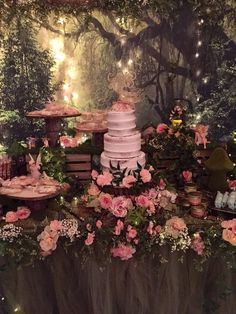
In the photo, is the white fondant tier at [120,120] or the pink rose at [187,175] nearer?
the white fondant tier at [120,120]

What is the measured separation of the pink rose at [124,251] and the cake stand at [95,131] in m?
0.93

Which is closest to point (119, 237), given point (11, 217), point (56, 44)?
point (11, 217)

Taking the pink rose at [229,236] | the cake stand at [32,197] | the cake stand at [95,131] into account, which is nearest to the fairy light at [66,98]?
the cake stand at [95,131]

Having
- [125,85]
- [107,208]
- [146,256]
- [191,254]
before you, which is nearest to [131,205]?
[107,208]

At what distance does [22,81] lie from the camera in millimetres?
3041

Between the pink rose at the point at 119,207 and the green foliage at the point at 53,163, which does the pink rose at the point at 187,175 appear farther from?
the green foliage at the point at 53,163

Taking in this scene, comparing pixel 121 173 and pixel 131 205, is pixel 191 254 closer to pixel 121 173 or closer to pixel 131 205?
pixel 131 205

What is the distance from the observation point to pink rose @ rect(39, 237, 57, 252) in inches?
82.1

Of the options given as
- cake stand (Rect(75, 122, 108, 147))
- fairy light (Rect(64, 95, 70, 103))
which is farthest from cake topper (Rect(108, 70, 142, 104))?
fairy light (Rect(64, 95, 70, 103))

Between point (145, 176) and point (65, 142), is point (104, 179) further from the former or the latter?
point (65, 142)

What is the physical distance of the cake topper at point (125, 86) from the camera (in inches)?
110

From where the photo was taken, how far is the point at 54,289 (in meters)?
2.42

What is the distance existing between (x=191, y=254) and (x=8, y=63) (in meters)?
2.08

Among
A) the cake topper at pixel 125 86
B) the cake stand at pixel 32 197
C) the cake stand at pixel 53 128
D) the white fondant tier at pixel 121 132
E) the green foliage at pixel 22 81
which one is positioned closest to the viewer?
the cake stand at pixel 32 197
